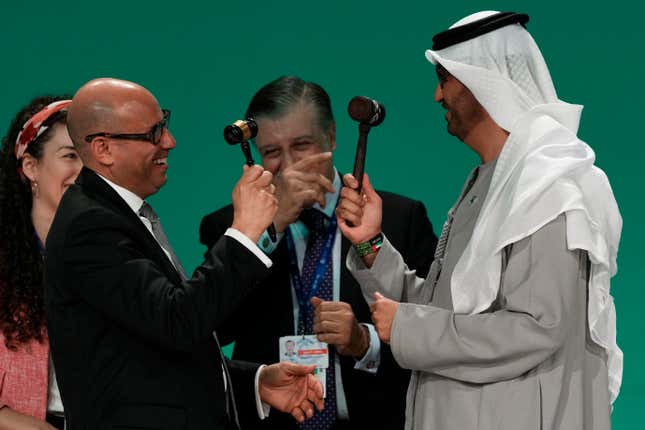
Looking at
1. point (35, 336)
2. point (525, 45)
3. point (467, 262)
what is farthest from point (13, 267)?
point (525, 45)

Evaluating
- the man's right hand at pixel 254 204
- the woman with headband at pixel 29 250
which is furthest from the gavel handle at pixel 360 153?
the woman with headband at pixel 29 250

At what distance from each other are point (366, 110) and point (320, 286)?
0.68 m

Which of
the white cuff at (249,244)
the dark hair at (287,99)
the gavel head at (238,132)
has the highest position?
the dark hair at (287,99)

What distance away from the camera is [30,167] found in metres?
2.71

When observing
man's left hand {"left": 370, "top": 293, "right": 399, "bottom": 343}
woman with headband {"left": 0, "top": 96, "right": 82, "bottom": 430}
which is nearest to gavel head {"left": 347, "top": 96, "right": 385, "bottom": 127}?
man's left hand {"left": 370, "top": 293, "right": 399, "bottom": 343}

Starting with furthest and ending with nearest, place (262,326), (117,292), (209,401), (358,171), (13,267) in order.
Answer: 1. (262,326)
2. (13,267)
3. (358,171)
4. (209,401)
5. (117,292)

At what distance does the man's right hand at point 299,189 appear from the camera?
106 inches

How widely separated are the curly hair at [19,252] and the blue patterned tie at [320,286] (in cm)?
76

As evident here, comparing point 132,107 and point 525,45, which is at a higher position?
point 525,45

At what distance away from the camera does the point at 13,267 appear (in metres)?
2.63

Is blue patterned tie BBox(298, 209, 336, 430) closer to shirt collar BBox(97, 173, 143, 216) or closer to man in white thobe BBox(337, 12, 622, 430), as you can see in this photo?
man in white thobe BBox(337, 12, 622, 430)

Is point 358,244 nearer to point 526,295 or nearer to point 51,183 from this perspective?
point 526,295

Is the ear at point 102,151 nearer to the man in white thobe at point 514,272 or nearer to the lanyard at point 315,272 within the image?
the man in white thobe at point 514,272

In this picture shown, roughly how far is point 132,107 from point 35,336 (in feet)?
2.54
